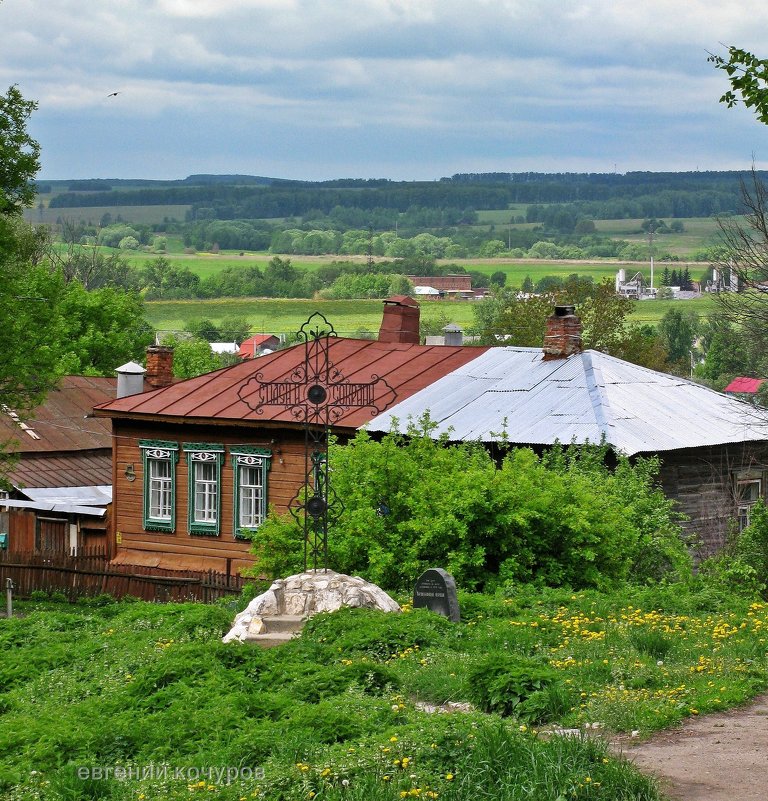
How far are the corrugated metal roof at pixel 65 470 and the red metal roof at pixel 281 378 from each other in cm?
639

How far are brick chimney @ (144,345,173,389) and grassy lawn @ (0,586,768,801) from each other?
19.5 meters

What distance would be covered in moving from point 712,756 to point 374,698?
2.81 m

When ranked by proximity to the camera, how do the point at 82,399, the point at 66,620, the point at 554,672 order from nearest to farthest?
the point at 554,672, the point at 66,620, the point at 82,399

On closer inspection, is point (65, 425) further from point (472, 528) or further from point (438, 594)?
point (438, 594)

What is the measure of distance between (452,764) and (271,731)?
163 centimetres

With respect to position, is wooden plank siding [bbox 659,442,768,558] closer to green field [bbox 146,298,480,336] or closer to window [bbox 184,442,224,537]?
window [bbox 184,442,224,537]

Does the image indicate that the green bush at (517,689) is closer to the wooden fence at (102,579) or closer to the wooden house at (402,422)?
the wooden house at (402,422)

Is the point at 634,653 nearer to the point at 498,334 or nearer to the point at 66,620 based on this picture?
the point at 66,620

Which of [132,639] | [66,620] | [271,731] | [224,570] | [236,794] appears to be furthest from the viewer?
[224,570]

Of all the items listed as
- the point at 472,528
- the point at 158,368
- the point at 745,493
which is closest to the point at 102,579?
the point at 158,368

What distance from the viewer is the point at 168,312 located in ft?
477

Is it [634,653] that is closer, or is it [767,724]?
[767,724]

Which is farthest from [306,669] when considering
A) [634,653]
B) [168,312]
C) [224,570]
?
[168,312]

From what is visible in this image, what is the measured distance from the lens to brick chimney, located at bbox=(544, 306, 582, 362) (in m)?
28.0
